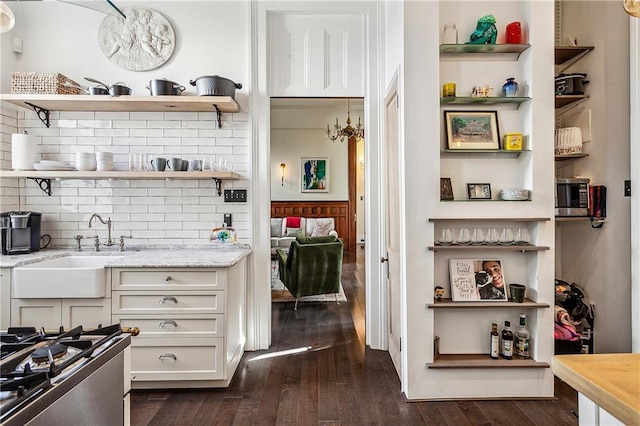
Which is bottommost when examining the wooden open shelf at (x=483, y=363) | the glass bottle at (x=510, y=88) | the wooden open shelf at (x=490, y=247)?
the wooden open shelf at (x=483, y=363)

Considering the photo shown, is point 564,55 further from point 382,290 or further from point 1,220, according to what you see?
point 1,220

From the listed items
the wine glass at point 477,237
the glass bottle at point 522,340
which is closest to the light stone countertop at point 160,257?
the wine glass at point 477,237

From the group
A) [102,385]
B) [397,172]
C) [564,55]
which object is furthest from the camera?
[564,55]

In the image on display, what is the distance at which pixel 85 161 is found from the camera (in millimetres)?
2766

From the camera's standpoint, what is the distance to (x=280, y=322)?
3.79 meters

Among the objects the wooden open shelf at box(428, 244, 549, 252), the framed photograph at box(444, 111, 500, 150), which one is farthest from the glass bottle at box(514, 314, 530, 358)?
the framed photograph at box(444, 111, 500, 150)

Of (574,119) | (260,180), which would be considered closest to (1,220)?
(260,180)

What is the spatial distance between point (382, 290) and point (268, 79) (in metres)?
2.13

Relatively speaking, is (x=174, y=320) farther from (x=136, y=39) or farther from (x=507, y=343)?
(x=136, y=39)

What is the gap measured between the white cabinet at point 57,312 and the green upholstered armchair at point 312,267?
222cm

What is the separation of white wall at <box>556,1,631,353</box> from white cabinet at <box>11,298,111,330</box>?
12.0ft

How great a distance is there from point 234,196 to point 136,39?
1.58m

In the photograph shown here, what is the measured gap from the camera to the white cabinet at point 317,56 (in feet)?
10.4

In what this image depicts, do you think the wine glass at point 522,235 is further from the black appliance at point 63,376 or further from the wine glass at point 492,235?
the black appliance at point 63,376
